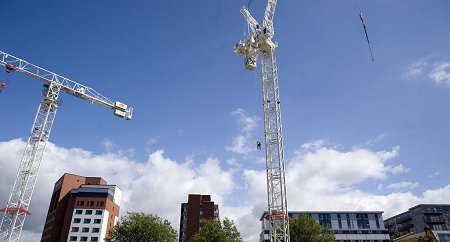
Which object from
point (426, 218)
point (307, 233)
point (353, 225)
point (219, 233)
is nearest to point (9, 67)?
point (219, 233)

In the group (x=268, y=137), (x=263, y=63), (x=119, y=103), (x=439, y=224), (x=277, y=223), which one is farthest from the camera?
(x=439, y=224)

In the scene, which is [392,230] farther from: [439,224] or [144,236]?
[144,236]

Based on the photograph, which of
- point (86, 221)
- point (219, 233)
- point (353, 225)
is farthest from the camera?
point (86, 221)

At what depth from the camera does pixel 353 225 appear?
103 m

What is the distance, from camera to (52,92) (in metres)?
72.0

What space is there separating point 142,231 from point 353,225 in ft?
234

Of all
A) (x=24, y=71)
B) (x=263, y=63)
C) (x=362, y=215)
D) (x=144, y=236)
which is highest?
(x=24, y=71)

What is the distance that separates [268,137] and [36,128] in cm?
4836

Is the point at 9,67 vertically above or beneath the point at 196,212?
above

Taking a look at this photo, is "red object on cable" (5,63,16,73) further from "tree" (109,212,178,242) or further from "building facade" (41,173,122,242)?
"building facade" (41,173,122,242)

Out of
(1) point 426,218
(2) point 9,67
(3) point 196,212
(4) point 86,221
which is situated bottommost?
(4) point 86,221

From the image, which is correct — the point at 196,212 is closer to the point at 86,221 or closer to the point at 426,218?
the point at 86,221

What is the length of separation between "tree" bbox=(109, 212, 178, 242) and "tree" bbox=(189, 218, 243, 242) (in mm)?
7403

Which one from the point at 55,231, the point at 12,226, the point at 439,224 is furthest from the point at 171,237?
the point at 439,224
